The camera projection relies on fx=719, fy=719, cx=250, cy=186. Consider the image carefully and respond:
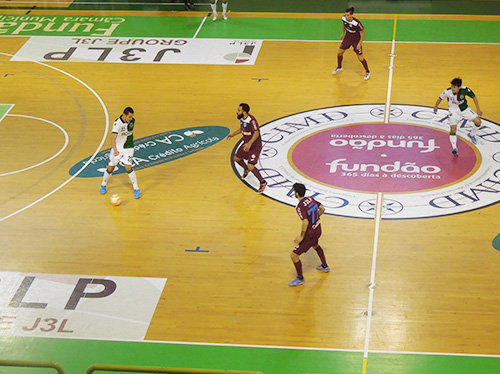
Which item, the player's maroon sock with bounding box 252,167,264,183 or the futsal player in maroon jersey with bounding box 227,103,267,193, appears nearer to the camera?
the futsal player in maroon jersey with bounding box 227,103,267,193

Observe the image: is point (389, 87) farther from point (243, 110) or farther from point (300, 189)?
point (300, 189)

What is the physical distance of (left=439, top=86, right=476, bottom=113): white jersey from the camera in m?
16.2

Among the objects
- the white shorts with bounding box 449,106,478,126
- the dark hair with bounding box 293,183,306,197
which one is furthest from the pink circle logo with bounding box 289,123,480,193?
the dark hair with bounding box 293,183,306,197

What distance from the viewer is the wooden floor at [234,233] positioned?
1187 centimetres

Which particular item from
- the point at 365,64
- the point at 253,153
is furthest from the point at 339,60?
the point at 253,153

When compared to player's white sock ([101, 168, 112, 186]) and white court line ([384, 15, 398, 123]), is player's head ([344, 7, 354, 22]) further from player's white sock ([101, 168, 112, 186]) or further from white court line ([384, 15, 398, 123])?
player's white sock ([101, 168, 112, 186])

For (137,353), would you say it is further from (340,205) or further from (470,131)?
(470,131)

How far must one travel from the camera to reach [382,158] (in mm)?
16719

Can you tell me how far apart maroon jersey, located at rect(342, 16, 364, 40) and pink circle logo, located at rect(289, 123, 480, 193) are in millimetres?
3240

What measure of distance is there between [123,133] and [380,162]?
19.4 feet

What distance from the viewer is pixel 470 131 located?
17.7 metres

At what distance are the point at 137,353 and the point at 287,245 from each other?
12.8 feet

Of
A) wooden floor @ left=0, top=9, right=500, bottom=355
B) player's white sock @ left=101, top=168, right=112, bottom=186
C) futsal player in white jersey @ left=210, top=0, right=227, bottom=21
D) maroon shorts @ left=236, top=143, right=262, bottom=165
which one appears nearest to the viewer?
wooden floor @ left=0, top=9, right=500, bottom=355

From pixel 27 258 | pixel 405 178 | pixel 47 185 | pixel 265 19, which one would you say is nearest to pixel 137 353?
pixel 27 258
